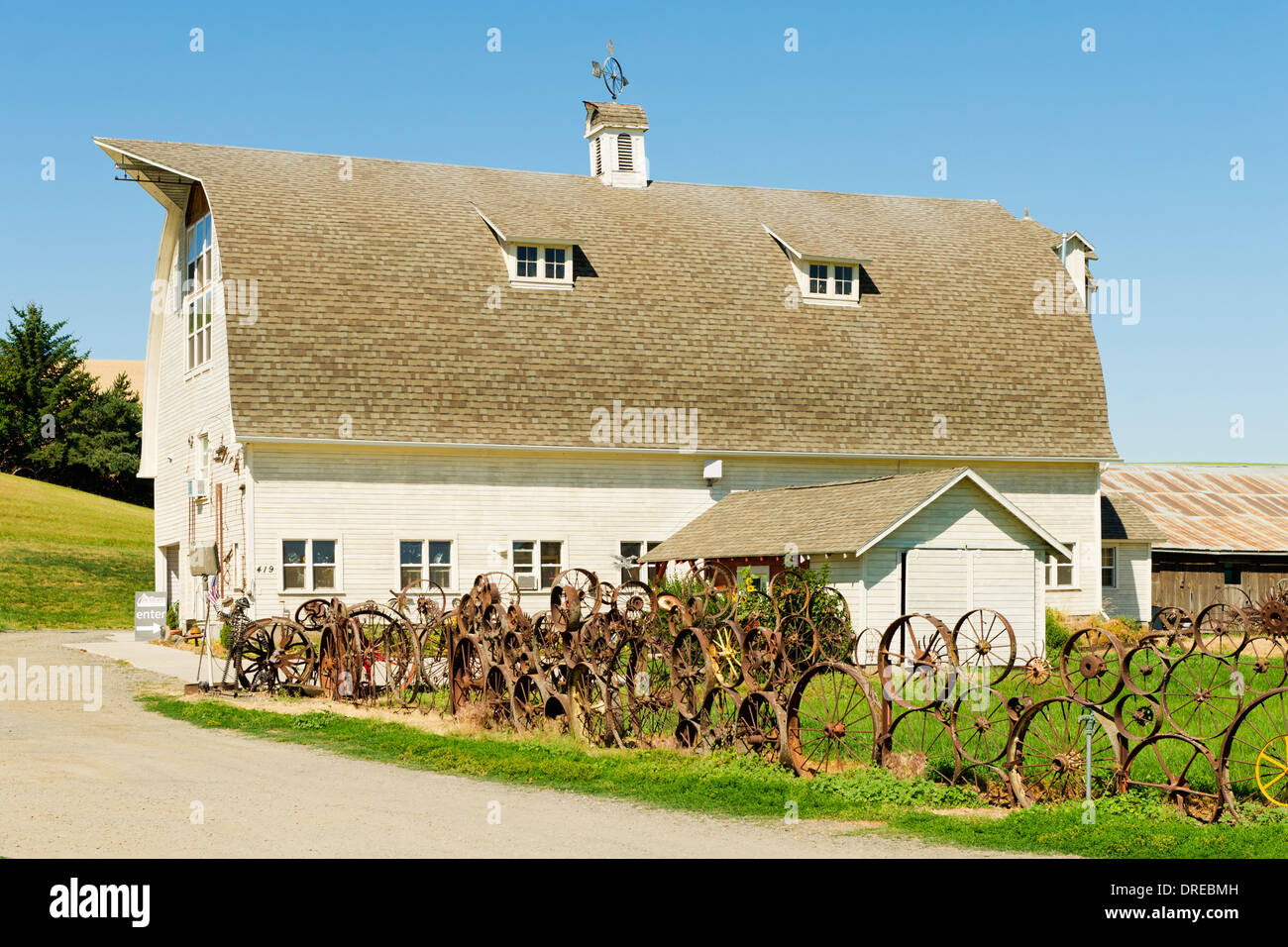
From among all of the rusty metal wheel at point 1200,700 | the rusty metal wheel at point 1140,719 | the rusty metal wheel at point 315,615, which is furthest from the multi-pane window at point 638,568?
the rusty metal wheel at point 1140,719

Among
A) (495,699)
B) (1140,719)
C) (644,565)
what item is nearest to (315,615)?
(495,699)

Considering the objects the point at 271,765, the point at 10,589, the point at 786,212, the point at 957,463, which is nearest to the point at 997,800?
the point at 271,765

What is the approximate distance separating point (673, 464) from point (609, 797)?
18903 mm

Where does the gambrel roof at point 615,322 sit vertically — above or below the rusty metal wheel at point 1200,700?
above

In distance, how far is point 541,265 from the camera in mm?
30859

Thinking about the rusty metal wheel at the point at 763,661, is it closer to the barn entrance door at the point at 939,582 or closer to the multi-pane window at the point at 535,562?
the barn entrance door at the point at 939,582

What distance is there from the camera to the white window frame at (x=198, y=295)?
3028 centimetres

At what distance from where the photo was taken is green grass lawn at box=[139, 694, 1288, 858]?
9.84m

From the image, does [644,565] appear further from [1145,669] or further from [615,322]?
[1145,669]

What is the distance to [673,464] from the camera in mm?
30625

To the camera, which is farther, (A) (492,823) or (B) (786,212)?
(B) (786,212)

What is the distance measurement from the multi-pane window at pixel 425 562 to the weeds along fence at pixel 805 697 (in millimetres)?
5138
